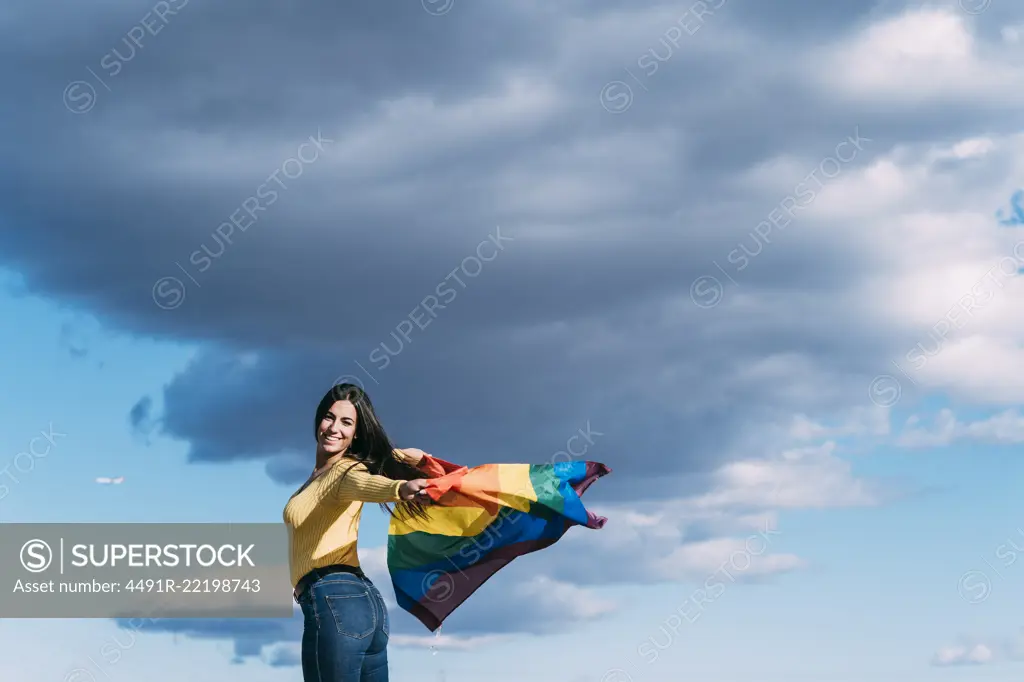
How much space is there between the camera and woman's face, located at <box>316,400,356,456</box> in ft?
28.7

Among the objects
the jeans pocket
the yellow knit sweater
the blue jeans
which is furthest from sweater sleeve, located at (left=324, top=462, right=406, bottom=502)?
the jeans pocket

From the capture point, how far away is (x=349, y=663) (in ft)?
26.0

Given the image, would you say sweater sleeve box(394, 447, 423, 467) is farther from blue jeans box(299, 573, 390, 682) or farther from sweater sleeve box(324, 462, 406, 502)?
blue jeans box(299, 573, 390, 682)

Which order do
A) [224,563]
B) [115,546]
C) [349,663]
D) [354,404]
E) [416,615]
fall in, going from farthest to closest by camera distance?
[115,546] < [224,563] < [416,615] < [354,404] < [349,663]

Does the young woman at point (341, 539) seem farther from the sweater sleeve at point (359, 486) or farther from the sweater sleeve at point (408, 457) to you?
the sweater sleeve at point (408, 457)

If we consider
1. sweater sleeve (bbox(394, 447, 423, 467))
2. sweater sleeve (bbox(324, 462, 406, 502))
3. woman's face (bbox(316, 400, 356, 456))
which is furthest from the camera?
sweater sleeve (bbox(394, 447, 423, 467))

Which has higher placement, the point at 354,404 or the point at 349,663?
the point at 354,404

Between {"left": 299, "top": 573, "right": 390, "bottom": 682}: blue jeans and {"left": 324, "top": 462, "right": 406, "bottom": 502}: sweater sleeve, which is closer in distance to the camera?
{"left": 299, "top": 573, "right": 390, "bottom": 682}: blue jeans

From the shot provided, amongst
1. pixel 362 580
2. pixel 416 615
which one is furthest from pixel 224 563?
pixel 362 580

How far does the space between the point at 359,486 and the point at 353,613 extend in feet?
2.88

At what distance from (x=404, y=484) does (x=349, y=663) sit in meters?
1.27

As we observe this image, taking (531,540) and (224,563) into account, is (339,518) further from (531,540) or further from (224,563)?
(224,563)

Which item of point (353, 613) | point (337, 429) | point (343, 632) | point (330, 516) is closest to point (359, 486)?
point (330, 516)

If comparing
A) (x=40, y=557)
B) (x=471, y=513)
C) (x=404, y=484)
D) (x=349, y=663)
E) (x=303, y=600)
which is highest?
(x=40, y=557)
